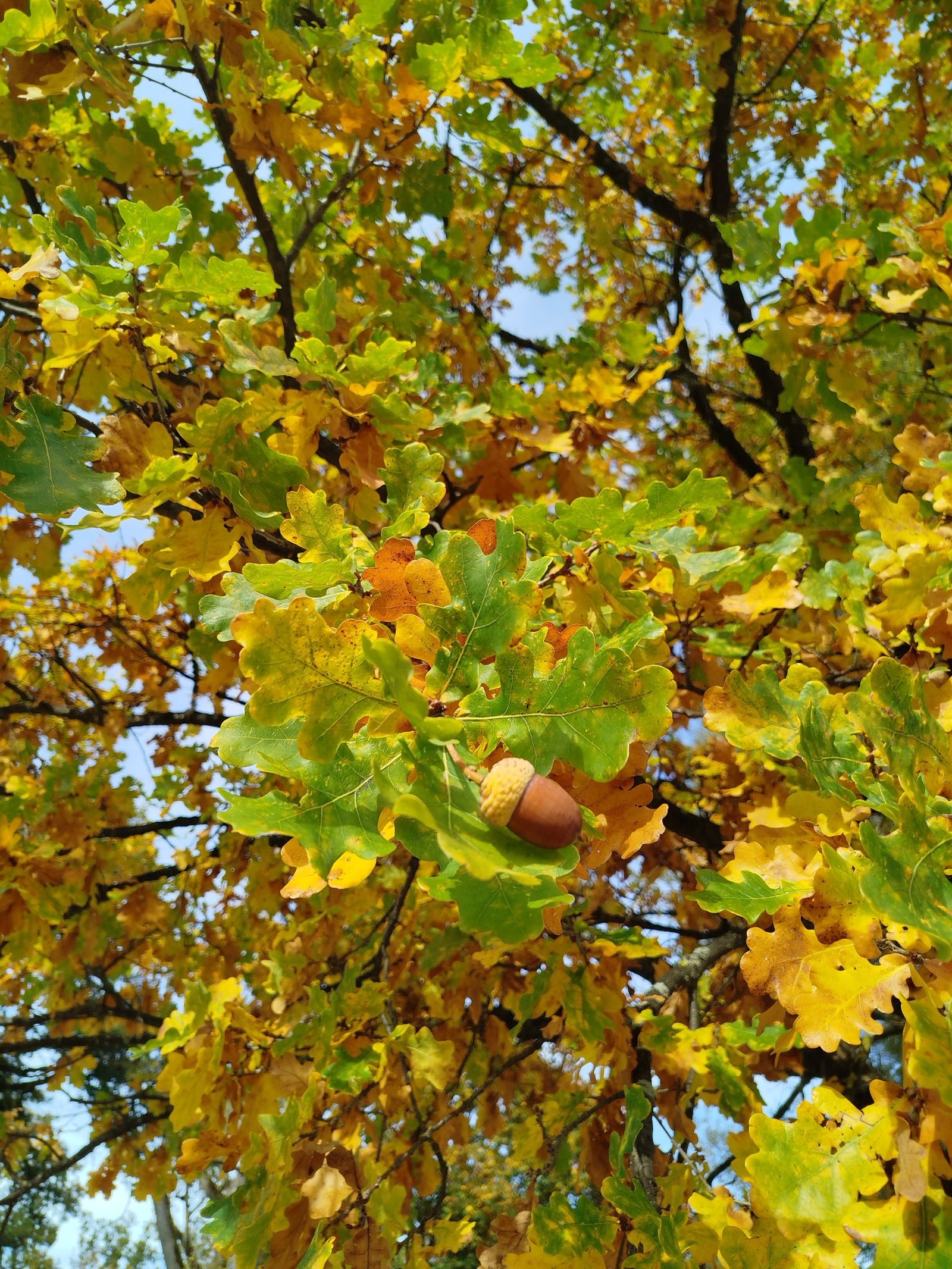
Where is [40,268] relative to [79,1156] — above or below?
above

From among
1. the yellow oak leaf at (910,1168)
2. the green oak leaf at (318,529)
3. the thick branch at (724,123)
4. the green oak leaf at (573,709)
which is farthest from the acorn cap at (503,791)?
the thick branch at (724,123)

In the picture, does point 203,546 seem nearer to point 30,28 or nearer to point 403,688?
point 403,688

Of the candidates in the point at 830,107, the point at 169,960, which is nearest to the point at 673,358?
the point at 830,107

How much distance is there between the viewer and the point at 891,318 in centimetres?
263

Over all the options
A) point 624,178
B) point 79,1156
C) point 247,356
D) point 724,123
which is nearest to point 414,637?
point 247,356

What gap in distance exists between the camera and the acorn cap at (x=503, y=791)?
839mm

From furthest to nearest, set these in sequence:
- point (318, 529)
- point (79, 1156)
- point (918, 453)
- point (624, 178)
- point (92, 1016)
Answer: point (624, 178)
point (92, 1016)
point (79, 1156)
point (918, 453)
point (318, 529)

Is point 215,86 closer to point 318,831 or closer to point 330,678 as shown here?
point 330,678

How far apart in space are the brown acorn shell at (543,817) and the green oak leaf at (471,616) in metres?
0.22

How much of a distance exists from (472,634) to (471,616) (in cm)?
2

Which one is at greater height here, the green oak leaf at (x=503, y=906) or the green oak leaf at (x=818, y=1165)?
the green oak leaf at (x=503, y=906)

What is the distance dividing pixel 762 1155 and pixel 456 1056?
86.2 inches

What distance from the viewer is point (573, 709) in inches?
39.1

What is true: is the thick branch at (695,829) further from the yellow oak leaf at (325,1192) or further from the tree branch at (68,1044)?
the tree branch at (68,1044)
